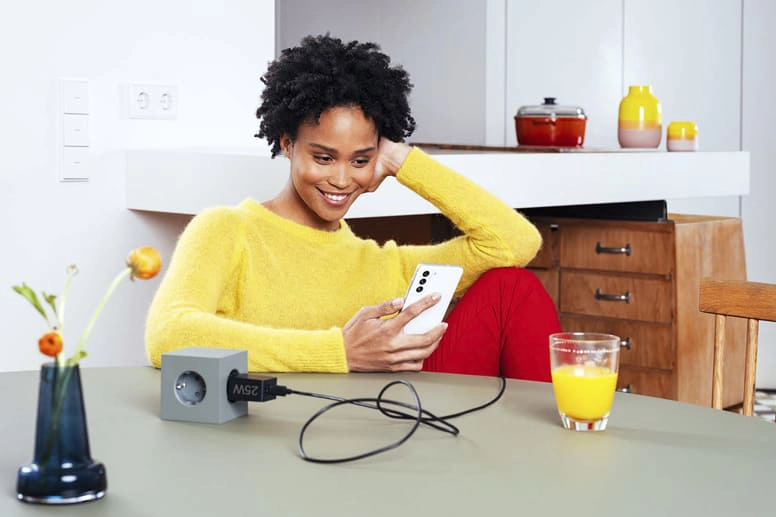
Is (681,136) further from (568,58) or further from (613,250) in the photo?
(568,58)

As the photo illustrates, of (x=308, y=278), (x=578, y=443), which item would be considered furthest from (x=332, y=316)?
(x=578, y=443)

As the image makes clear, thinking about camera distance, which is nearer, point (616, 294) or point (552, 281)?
point (616, 294)

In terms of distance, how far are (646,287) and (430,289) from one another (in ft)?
5.46

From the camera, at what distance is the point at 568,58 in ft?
14.3

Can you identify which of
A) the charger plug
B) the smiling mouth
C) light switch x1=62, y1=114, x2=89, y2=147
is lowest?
the charger plug

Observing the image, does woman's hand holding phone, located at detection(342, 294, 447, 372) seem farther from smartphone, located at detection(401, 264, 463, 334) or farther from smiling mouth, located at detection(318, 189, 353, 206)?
smiling mouth, located at detection(318, 189, 353, 206)

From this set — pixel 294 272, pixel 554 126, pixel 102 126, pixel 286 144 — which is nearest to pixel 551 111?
pixel 554 126

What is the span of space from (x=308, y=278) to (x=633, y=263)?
149cm

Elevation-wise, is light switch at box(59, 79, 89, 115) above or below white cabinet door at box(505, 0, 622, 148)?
below

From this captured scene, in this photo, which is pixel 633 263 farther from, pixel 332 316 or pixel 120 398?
pixel 120 398

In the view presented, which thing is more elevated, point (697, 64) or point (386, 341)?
point (697, 64)

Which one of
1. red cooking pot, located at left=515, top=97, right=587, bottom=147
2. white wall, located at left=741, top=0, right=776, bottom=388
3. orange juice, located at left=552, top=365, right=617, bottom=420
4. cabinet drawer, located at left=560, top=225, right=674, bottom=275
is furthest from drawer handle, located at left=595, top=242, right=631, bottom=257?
orange juice, located at left=552, top=365, right=617, bottom=420

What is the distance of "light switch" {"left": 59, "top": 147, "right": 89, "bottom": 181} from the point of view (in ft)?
7.75

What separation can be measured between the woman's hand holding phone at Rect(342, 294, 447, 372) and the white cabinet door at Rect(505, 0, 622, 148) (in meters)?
2.84
